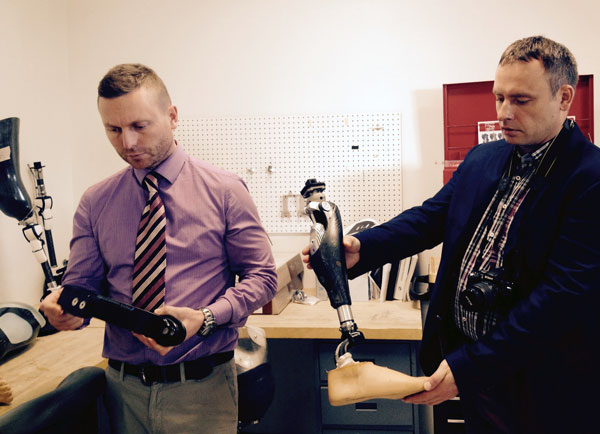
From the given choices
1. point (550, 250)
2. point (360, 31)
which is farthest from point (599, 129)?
point (550, 250)

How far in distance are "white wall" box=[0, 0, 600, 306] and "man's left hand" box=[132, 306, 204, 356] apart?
163 centimetres

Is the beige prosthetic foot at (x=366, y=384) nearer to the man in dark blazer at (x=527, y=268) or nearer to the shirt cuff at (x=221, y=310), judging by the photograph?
the man in dark blazer at (x=527, y=268)

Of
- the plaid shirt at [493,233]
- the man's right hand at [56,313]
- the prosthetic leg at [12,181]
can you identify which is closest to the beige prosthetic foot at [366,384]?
the plaid shirt at [493,233]

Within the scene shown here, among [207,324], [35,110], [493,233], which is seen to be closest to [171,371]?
[207,324]

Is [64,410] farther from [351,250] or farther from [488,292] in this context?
[488,292]

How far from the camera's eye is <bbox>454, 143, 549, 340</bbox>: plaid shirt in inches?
52.9

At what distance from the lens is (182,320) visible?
1278 mm

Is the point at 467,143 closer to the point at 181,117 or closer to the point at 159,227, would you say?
the point at 181,117

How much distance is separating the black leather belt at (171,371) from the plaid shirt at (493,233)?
28.7 inches

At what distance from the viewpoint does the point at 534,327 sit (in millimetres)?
1175

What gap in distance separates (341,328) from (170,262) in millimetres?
536

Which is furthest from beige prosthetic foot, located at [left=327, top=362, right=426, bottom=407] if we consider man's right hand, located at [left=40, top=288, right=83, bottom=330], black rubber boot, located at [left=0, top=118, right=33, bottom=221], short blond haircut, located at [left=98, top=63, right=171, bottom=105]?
black rubber boot, located at [left=0, top=118, right=33, bottom=221]

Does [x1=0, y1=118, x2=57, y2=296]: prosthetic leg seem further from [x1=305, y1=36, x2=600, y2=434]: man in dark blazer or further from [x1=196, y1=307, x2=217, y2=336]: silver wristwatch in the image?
[x1=305, y1=36, x2=600, y2=434]: man in dark blazer

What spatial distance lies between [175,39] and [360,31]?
3.49 ft
